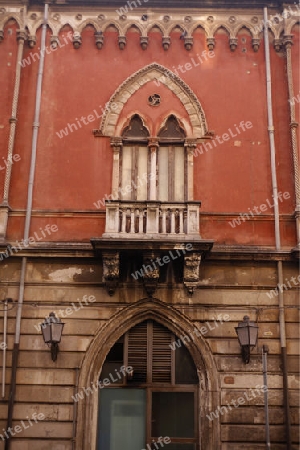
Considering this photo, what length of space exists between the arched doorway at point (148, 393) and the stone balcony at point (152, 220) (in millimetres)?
1950

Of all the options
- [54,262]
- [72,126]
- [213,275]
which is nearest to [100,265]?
[54,262]

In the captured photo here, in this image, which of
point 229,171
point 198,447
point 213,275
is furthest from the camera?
point 229,171

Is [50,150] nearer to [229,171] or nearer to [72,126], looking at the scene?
[72,126]

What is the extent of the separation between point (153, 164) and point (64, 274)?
3.19 meters

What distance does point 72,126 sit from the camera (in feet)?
45.1

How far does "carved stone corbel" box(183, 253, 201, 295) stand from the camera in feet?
39.6

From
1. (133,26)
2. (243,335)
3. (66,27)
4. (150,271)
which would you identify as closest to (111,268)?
(150,271)

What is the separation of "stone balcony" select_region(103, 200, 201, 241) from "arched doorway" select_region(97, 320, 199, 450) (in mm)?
1950

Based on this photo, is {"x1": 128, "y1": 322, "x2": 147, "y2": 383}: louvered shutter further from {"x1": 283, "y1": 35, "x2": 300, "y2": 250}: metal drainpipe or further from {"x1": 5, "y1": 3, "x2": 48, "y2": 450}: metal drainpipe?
Result: {"x1": 283, "y1": 35, "x2": 300, "y2": 250}: metal drainpipe

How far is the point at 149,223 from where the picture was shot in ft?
40.1

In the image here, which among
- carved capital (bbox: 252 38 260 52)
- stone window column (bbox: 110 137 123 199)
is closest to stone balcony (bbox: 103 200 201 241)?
stone window column (bbox: 110 137 123 199)

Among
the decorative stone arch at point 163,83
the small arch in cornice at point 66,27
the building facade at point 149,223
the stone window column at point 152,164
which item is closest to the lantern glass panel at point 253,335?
the building facade at point 149,223

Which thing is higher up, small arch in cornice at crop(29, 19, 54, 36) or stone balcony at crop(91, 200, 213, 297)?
Result: small arch in cornice at crop(29, 19, 54, 36)

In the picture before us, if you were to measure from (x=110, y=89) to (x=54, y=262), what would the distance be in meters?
4.37
